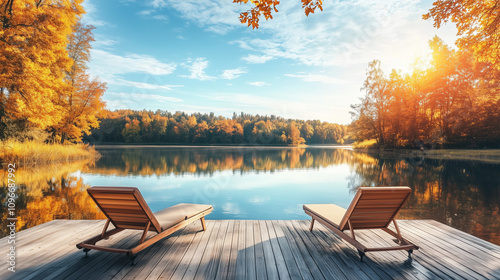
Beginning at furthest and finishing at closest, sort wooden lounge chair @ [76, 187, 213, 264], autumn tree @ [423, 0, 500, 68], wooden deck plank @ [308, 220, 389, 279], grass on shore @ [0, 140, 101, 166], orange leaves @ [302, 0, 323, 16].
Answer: grass on shore @ [0, 140, 101, 166] < autumn tree @ [423, 0, 500, 68] < orange leaves @ [302, 0, 323, 16] < wooden lounge chair @ [76, 187, 213, 264] < wooden deck plank @ [308, 220, 389, 279]

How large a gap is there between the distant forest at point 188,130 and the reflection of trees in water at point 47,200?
59.1m

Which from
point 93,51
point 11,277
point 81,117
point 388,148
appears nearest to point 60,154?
point 81,117

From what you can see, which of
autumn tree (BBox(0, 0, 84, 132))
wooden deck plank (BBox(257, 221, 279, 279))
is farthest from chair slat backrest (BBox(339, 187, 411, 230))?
autumn tree (BBox(0, 0, 84, 132))

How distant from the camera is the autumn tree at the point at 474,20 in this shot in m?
6.84

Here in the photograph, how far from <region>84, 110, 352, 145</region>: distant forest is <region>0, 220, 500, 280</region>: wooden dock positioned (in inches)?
2547

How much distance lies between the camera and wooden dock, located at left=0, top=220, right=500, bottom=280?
2822 millimetres

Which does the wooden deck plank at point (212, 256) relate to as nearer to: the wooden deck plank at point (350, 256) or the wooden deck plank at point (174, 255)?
the wooden deck plank at point (174, 255)

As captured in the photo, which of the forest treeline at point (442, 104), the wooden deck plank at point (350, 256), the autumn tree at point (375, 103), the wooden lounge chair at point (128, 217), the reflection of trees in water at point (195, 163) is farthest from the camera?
the autumn tree at point (375, 103)

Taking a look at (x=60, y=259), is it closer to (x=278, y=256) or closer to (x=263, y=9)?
(x=278, y=256)

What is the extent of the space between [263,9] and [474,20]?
716 cm

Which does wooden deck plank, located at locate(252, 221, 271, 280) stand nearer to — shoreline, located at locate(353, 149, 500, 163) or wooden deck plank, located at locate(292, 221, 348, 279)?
wooden deck plank, located at locate(292, 221, 348, 279)

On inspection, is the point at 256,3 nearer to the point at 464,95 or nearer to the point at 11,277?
the point at 11,277

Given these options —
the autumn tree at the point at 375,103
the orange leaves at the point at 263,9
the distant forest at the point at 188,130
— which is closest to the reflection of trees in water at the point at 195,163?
the autumn tree at the point at 375,103

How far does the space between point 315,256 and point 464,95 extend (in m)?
35.0
